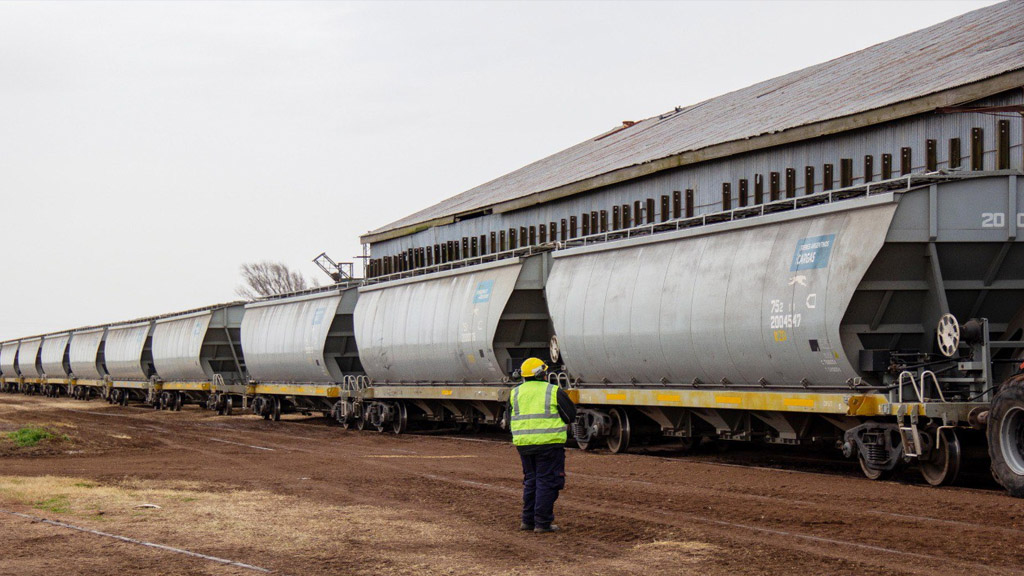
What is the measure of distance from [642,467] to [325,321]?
16535 mm

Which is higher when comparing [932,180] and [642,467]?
[932,180]

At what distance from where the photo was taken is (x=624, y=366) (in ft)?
67.7

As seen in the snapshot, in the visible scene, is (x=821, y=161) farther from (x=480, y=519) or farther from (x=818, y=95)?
(x=480, y=519)

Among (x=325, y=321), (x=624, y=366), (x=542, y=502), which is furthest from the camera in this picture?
(x=325, y=321)

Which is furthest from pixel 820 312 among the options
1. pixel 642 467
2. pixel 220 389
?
pixel 220 389

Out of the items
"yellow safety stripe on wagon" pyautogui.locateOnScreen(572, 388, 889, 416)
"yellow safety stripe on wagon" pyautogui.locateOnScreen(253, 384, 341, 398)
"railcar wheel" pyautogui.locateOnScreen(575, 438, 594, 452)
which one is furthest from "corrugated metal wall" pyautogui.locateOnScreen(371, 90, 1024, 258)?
"yellow safety stripe on wagon" pyautogui.locateOnScreen(253, 384, 341, 398)

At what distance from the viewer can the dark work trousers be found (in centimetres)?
1110

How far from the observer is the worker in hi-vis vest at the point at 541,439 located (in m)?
11.1

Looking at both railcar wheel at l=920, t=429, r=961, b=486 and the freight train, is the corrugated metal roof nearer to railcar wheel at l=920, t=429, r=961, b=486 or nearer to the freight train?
the freight train

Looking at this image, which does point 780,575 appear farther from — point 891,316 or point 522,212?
point 522,212

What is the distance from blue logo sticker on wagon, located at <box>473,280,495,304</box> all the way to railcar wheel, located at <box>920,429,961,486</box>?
39.1ft

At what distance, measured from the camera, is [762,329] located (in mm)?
16828

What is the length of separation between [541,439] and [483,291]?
1409 cm

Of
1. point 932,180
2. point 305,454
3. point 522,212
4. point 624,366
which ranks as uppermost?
point 522,212
